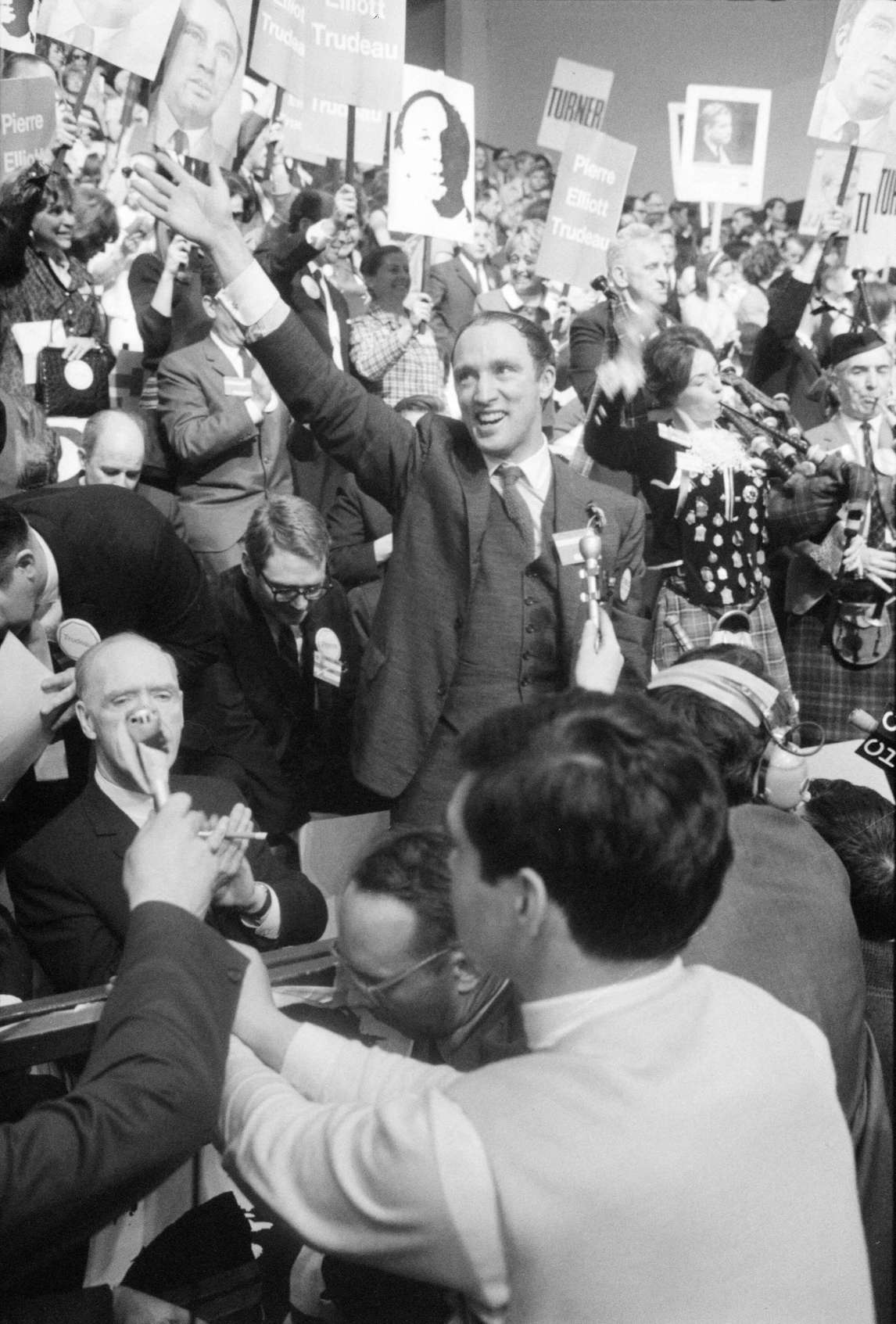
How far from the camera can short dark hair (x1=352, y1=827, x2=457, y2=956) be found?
68.0 inches

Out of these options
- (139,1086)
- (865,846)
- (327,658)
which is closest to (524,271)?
(327,658)

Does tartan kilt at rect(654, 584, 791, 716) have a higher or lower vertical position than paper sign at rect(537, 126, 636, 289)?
lower

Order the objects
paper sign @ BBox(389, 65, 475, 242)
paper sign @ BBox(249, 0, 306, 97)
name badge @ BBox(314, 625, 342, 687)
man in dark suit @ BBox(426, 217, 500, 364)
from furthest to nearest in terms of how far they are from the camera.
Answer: man in dark suit @ BBox(426, 217, 500, 364) < paper sign @ BBox(389, 65, 475, 242) < paper sign @ BBox(249, 0, 306, 97) < name badge @ BBox(314, 625, 342, 687)

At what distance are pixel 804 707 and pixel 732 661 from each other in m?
2.01

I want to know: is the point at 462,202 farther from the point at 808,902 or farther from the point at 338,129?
the point at 808,902

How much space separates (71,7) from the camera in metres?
3.50

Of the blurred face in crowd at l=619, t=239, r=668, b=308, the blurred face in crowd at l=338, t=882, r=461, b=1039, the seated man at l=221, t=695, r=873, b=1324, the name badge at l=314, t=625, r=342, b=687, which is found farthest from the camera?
the blurred face in crowd at l=619, t=239, r=668, b=308

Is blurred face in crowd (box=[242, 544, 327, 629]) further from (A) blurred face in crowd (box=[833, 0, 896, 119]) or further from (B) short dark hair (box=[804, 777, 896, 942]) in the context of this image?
(A) blurred face in crowd (box=[833, 0, 896, 119])

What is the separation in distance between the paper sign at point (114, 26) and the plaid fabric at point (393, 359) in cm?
159

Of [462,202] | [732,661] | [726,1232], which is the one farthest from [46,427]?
[726,1232]

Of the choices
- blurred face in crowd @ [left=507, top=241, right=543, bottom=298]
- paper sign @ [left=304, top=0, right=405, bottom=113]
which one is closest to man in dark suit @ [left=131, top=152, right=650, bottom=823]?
paper sign @ [left=304, top=0, right=405, bottom=113]

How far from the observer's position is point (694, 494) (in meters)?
4.03

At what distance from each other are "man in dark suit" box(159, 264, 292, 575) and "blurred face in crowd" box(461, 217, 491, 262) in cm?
304

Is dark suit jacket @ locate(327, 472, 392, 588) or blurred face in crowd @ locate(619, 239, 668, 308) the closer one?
dark suit jacket @ locate(327, 472, 392, 588)
